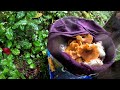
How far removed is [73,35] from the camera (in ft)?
6.41

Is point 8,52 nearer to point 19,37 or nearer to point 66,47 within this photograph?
point 19,37

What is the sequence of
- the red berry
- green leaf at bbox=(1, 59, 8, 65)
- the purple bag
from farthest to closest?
the red berry → green leaf at bbox=(1, 59, 8, 65) → the purple bag

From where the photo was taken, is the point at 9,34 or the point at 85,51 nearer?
the point at 85,51

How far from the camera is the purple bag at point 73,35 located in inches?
70.4

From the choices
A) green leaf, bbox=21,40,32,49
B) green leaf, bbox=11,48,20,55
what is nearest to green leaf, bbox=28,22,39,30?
green leaf, bbox=21,40,32,49

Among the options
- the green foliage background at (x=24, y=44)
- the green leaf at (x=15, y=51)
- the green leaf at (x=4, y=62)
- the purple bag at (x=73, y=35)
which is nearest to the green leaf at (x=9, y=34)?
the green foliage background at (x=24, y=44)

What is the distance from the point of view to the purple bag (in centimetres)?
179

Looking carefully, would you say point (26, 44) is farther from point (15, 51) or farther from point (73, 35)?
point (73, 35)

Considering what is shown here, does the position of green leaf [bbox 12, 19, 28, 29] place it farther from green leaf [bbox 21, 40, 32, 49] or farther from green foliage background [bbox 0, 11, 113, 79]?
green leaf [bbox 21, 40, 32, 49]

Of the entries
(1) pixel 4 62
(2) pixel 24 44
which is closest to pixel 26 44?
(2) pixel 24 44

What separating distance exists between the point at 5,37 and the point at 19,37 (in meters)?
0.13

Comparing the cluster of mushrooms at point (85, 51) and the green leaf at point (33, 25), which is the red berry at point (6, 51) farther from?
the cluster of mushrooms at point (85, 51)

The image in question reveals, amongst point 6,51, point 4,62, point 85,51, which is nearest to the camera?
point 85,51
